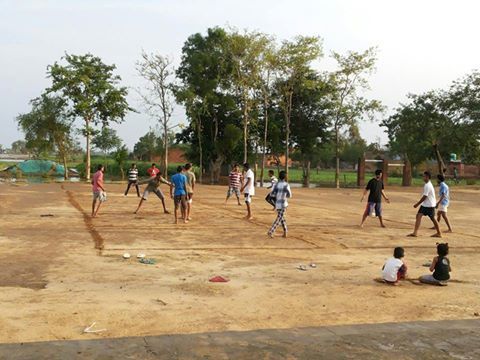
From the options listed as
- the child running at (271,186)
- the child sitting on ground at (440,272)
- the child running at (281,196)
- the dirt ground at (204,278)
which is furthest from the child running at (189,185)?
the child sitting on ground at (440,272)

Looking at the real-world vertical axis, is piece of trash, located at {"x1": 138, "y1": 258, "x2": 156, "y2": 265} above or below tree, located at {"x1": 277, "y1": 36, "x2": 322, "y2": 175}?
below

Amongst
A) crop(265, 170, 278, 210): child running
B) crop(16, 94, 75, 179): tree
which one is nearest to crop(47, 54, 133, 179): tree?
crop(16, 94, 75, 179): tree

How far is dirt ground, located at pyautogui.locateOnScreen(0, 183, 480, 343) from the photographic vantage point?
591 centimetres

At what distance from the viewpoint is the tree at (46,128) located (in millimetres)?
40578

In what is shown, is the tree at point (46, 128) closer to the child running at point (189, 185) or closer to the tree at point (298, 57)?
the tree at point (298, 57)

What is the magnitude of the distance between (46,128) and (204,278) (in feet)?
120

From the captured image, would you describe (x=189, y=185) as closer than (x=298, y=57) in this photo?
Yes

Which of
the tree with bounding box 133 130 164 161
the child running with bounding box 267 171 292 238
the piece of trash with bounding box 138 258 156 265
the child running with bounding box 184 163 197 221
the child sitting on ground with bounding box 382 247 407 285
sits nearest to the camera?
the child sitting on ground with bounding box 382 247 407 285

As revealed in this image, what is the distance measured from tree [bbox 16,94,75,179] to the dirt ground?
27.8 m

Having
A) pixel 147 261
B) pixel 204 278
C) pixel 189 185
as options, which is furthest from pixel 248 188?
pixel 204 278

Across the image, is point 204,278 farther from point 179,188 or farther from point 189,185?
point 189,185

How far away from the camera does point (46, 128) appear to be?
41.3 m

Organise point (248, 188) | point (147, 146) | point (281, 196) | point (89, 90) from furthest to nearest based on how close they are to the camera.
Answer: point (147, 146)
point (89, 90)
point (248, 188)
point (281, 196)

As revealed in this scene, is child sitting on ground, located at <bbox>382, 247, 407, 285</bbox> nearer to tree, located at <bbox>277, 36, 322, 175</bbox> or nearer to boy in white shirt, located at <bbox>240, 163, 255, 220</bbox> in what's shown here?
boy in white shirt, located at <bbox>240, 163, 255, 220</bbox>
